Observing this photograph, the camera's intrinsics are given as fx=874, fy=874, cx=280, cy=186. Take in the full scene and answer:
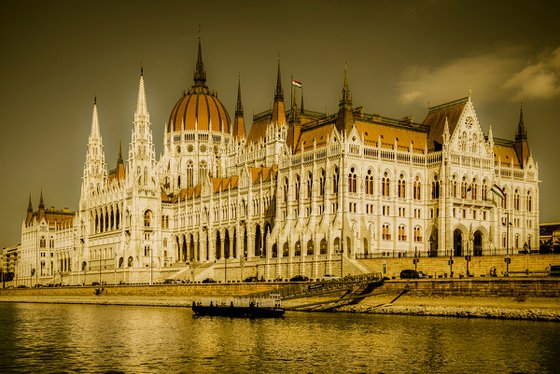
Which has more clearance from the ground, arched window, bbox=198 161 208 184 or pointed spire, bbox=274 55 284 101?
pointed spire, bbox=274 55 284 101

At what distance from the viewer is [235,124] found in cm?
16900

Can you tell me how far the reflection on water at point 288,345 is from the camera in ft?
163

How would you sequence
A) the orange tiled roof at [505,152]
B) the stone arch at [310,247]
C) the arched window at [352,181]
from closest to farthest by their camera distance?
the arched window at [352,181] < the stone arch at [310,247] < the orange tiled roof at [505,152]

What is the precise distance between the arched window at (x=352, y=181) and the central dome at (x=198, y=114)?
69842 millimetres

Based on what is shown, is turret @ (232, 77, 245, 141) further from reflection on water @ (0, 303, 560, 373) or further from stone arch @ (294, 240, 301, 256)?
reflection on water @ (0, 303, 560, 373)

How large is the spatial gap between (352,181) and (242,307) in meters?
31.6

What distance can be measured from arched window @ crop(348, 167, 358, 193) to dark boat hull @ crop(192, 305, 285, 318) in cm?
2995

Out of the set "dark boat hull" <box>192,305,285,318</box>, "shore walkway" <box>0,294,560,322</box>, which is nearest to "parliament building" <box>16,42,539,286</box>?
"shore walkway" <box>0,294,560,322</box>

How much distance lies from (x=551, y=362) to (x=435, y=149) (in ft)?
235

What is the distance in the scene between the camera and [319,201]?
112875mm

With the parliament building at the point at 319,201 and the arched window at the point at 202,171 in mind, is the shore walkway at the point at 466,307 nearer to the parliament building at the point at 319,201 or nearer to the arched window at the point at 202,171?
the parliament building at the point at 319,201

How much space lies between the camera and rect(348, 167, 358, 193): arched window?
110 m

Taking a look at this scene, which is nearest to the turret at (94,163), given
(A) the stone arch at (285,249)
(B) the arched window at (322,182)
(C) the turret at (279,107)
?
(C) the turret at (279,107)

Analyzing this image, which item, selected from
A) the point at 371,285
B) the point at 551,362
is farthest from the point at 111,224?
the point at 551,362
